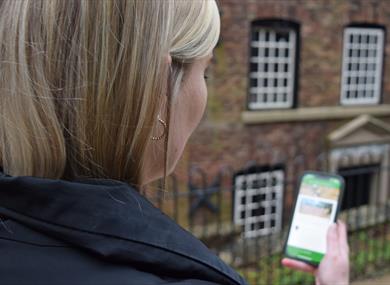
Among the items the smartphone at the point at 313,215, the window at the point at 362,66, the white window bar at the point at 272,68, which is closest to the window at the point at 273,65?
the white window bar at the point at 272,68

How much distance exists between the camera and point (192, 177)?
756 centimetres

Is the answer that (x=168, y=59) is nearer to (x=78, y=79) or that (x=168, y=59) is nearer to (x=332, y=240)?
(x=78, y=79)

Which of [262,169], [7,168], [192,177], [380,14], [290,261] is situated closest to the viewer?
[7,168]

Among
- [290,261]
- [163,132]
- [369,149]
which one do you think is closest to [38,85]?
[163,132]

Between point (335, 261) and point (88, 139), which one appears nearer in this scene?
point (88, 139)

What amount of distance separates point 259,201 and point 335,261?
6905mm

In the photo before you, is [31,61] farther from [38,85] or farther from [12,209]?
[12,209]

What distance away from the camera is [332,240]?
179 centimetres

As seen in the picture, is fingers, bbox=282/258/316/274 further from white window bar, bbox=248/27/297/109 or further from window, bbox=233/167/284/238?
white window bar, bbox=248/27/297/109

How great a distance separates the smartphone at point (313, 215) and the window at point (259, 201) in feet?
19.5

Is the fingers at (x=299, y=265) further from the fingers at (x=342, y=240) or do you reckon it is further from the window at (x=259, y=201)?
the window at (x=259, y=201)

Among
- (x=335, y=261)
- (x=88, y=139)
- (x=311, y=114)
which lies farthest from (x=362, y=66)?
(x=88, y=139)

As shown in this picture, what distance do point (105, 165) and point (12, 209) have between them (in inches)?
8.3

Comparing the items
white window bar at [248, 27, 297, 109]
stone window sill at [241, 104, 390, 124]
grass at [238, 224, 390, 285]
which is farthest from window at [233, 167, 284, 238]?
grass at [238, 224, 390, 285]
